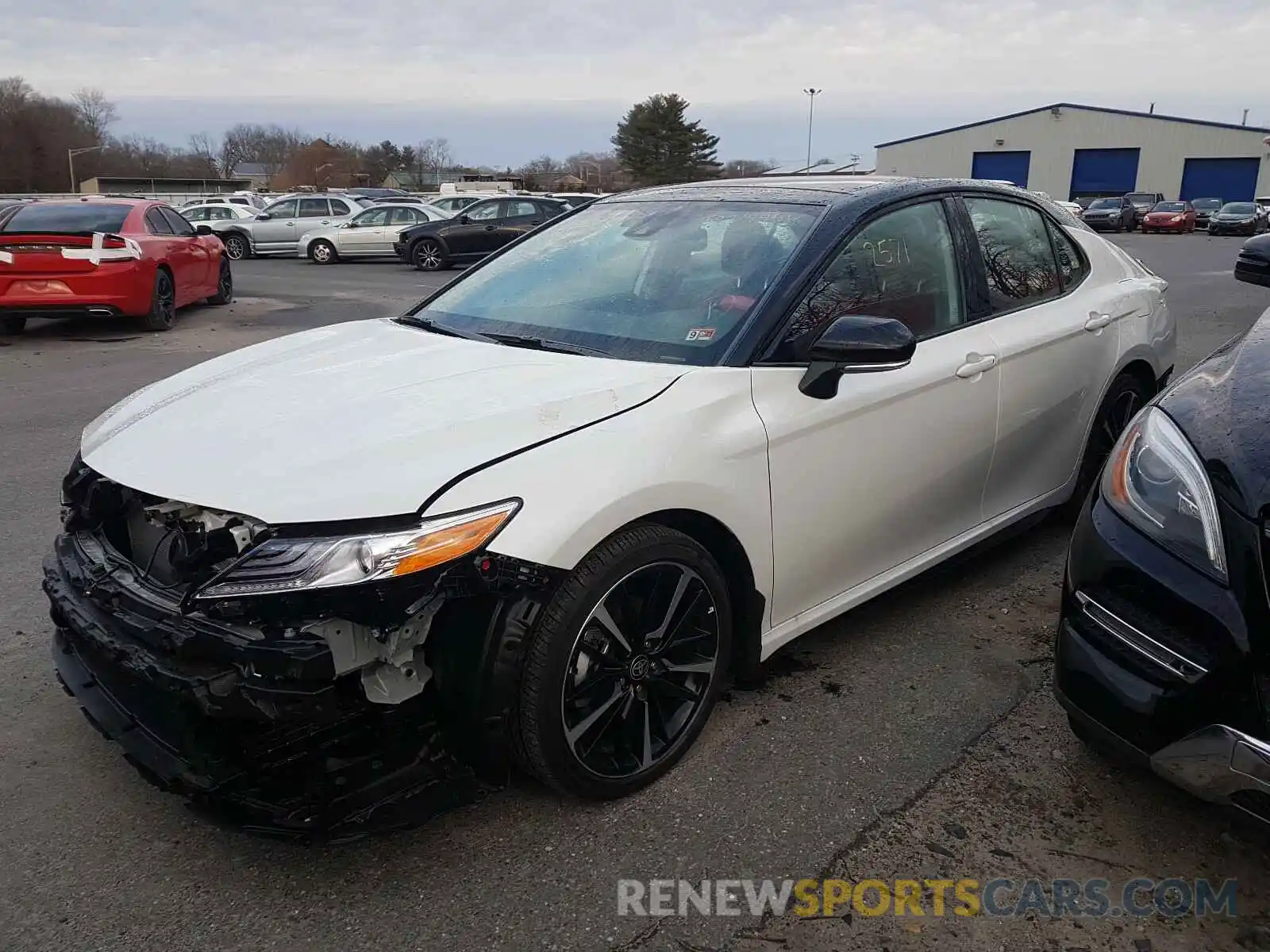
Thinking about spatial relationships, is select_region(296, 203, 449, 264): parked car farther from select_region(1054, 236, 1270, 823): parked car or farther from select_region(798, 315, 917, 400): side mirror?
select_region(1054, 236, 1270, 823): parked car

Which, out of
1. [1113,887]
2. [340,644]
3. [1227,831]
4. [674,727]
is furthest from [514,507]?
[1227,831]

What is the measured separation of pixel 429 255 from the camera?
20.2m

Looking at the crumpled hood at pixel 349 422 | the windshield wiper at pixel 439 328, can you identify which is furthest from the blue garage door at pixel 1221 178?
the crumpled hood at pixel 349 422

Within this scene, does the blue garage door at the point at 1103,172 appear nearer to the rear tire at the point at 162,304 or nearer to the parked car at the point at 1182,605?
the rear tire at the point at 162,304

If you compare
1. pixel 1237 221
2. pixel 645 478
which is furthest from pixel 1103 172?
pixel 645 478

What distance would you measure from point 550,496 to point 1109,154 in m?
62.8

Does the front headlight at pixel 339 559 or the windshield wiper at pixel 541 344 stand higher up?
the windshield wiper at pixel 541 344

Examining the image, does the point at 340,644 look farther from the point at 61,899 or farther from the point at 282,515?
the point at 61,899

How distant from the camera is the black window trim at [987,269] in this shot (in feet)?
11.8

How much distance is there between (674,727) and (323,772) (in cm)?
97

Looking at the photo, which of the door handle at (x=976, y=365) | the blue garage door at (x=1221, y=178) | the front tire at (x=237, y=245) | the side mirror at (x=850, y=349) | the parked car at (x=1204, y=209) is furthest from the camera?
the blue garage door at (x=1221, y=178)

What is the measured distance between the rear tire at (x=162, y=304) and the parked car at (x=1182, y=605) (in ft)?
35.6

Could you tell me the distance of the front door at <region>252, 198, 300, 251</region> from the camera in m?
23.8

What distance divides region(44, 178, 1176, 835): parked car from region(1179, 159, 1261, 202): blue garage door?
193 ft
